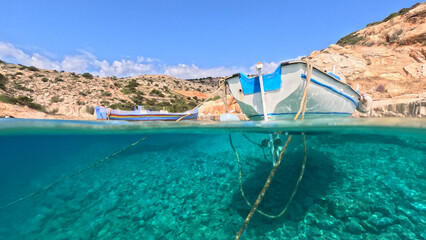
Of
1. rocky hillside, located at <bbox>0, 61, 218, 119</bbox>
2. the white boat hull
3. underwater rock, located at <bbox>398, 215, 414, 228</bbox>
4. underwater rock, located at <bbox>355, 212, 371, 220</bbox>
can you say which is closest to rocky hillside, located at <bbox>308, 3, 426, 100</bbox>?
the white boat hull

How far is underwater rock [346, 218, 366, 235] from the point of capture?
406 centimetres

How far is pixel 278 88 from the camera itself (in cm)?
675

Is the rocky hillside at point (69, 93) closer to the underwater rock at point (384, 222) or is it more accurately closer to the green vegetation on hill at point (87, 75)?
the green vegetation on hill at point (87, 75)

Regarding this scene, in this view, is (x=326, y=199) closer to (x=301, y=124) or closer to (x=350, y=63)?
(x=301, y=124)

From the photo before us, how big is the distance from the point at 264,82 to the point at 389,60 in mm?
25201

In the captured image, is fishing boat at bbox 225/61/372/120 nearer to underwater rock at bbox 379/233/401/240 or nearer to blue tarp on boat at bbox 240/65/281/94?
blue tarp on boat at bbox 240/65/281/94

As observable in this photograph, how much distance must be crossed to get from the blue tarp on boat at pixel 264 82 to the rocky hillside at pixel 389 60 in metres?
18.2

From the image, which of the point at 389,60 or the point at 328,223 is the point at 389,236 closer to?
the point at 328,223

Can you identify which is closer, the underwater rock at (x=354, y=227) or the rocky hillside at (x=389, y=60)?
the underwater rock at (x=354, y=227)

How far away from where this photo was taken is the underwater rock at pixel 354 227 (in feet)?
13.3

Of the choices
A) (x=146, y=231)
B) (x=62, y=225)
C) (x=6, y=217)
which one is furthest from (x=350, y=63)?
(x=6, y=217)

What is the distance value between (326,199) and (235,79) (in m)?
5.28

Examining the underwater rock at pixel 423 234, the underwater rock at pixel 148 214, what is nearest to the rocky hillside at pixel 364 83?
the underwater rock at pixel 423 234

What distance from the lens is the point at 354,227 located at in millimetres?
4172
